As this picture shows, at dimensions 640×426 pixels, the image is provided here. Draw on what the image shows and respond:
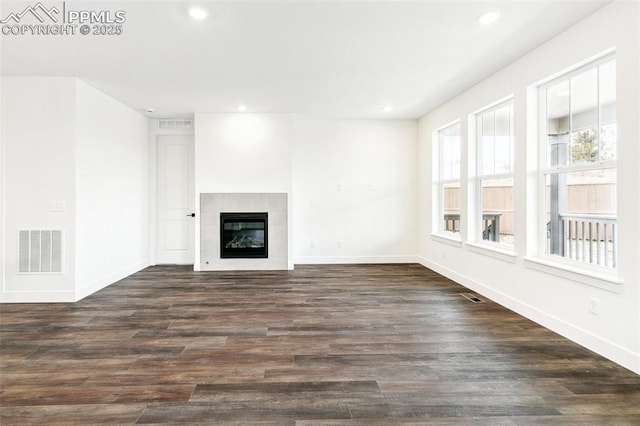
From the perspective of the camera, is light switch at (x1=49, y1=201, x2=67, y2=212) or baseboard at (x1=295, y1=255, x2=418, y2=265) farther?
baseboard at (x1=295, y1=255, x2=418, y2=265)

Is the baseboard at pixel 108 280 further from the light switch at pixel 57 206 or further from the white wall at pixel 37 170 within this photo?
the light switch at pixel 57 206

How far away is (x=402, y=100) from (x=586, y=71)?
2468 mm

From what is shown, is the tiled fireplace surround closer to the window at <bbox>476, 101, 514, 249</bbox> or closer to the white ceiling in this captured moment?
the white ceiling

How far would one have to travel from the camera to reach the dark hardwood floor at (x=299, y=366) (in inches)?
74.7

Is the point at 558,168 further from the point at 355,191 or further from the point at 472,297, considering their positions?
the point at 355,191

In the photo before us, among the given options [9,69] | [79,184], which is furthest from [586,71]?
[9,69]

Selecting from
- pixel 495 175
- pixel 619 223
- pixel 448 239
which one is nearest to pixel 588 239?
pixel 619 223

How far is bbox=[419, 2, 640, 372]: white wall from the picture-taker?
2.38 metres

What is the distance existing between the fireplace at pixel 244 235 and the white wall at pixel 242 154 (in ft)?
1.37

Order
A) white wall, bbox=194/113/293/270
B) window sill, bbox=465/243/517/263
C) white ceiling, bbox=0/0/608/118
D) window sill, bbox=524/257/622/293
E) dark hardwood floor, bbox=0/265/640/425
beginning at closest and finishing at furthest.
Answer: dark hardwood floor, bbox=0/265/640/425
window sill, bbox=524/257/622/293
white ceiling, bbox=0/0/608/118
window sill, bbox=465/243/517/263
white wall, bbox=194/113/293/270

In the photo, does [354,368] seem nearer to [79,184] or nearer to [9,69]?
[79,184]

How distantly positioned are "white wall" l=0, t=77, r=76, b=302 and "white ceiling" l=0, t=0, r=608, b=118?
268mm

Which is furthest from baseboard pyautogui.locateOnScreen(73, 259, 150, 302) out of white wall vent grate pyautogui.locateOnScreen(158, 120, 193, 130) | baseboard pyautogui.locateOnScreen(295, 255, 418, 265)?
baseboard pyautogui.locateOnScreen(295, 255, 418, 265)

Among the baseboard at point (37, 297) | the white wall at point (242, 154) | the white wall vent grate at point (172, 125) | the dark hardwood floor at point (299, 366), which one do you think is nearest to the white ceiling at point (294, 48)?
the white wall at point (242, 154)
